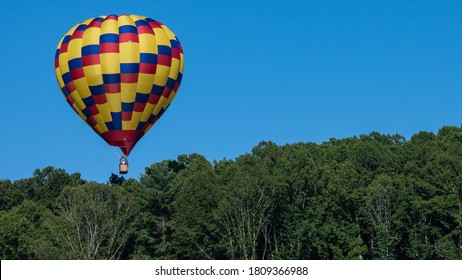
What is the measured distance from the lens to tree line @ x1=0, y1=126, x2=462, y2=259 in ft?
258

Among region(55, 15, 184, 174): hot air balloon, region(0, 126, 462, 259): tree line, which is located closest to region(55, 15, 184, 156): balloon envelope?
region(55, 15, 184, 174): hot air balloon

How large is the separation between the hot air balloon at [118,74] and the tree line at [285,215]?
100ft

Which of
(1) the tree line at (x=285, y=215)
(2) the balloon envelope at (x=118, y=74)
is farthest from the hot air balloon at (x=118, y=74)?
(1) the tree line at (x=285, y=215)

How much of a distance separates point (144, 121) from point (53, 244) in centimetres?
3977

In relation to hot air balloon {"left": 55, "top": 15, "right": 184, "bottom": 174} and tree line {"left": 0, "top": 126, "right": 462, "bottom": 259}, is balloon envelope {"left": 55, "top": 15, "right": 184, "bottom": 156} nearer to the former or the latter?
hot air balloon {"left": 55, "top": 15, "right": 184, "bottom": 174}

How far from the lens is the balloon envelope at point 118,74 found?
50.7 metres

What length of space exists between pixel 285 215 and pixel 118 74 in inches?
1423

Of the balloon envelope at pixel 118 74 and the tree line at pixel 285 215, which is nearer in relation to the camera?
the balloon envelope at pixel 118 74

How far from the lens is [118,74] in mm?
50625

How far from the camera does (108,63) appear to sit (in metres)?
50.5

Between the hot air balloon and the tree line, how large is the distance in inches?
1206

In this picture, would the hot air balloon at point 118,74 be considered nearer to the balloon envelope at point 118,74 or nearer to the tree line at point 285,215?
the balloon envelope at point 118,74

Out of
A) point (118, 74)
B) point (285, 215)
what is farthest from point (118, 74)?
point (285, 215)
